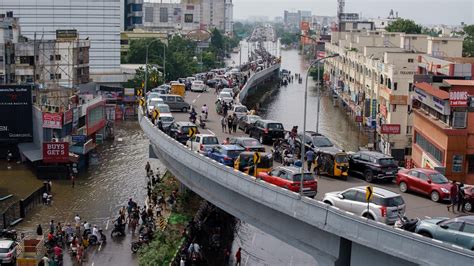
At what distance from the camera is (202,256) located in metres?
32.0

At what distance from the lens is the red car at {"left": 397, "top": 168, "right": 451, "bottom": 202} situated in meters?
25.0

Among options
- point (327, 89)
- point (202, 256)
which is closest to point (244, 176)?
point (202, 256)

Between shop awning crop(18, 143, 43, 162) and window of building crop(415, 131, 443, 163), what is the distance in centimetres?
2387

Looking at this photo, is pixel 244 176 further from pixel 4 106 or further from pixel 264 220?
pixel 4 106

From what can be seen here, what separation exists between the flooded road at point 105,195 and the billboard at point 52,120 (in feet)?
12.6

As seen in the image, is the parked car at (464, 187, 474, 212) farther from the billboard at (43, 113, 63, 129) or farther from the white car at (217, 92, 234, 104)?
the billboard at (43, 113, 63, 129)

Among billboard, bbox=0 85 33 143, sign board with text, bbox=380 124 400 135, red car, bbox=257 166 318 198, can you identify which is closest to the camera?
red car, bbox=257 166 318 198

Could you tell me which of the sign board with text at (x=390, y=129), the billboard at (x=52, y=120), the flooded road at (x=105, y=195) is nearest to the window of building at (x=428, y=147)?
the sign board with text at (x=390, y=129)

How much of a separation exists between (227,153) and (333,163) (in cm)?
488

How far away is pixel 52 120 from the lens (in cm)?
4844

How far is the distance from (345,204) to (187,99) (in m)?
38.6

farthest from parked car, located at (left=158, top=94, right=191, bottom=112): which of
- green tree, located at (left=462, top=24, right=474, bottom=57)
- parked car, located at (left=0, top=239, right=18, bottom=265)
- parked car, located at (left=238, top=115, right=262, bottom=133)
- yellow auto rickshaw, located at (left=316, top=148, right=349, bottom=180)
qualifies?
green tree, located at (left=462, top=24, right=474, bottom=57)

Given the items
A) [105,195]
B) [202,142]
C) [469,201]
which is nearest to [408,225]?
[469,201]

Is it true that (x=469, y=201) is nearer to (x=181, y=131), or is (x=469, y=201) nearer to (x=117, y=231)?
(x=117, y=231)
